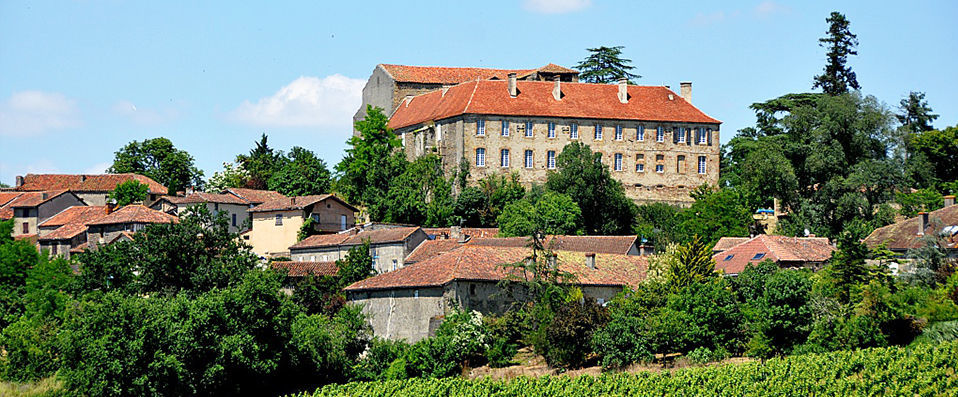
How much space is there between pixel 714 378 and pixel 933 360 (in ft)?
23.9

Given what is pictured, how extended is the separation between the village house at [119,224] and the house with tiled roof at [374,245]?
9.69 metres

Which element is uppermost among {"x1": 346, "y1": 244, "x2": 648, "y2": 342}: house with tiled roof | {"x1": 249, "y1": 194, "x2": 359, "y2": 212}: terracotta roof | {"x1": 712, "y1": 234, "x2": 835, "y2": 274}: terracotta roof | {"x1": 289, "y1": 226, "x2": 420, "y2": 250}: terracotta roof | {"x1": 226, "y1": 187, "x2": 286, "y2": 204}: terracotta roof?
{"x1": 226, "y1": 187, "x2": 286, "y2": 204}: terracotta roof

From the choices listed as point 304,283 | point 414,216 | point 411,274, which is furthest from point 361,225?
point 411,274

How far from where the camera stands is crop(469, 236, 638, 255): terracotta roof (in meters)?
63.7

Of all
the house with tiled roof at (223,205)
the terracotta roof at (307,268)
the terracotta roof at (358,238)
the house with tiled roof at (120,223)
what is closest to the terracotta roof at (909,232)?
the terracotta roof at (358,238)

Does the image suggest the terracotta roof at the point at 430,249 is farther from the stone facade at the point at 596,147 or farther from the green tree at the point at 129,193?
the green tree at the point at 129,193

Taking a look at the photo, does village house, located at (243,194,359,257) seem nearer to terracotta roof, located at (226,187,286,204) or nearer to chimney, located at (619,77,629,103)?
terracotta roof, located at (226,187,286,204)

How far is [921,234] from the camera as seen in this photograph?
5800cm

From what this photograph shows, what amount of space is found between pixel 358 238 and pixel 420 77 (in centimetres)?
2887

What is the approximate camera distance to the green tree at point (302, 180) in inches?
3514

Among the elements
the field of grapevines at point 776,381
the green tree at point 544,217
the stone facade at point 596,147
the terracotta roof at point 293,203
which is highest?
the stone facade at point 596,147

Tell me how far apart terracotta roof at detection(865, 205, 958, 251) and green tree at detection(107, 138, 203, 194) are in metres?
63.6

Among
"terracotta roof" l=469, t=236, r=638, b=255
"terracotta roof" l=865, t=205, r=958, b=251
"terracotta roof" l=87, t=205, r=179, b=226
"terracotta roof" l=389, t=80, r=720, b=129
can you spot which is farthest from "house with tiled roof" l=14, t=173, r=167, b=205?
"terracotta roof" l=865, t=205, r=958, b=251

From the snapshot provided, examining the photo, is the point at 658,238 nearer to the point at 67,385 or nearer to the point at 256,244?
the point at 256,244
